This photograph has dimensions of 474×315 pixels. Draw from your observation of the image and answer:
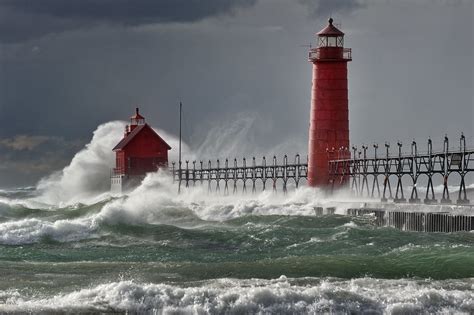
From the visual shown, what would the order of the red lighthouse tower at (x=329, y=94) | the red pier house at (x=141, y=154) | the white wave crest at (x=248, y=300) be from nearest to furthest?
the white wave crest at (x=248, y=300) < the red lighthouse tower at (x=329, y=94) < the red pier house at (x=141, y=154)

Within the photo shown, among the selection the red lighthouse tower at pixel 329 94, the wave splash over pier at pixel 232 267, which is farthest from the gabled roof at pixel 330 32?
the wave splash over pier at pixel 232 267

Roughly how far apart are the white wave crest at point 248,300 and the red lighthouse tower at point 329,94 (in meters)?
25.6

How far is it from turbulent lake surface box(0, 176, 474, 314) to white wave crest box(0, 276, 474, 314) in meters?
0.02

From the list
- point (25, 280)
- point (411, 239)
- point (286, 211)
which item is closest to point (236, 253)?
point (411, 239)

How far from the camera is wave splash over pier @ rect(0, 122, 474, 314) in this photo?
52.2 ft

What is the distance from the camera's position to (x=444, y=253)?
71.2 feet

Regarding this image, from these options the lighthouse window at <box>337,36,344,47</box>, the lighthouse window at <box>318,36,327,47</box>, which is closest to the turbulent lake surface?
the lighthouse window at <box>318,36,327,47</box>

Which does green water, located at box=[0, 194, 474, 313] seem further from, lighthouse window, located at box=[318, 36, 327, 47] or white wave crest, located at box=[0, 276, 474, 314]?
lighthouse window, located at box=[318, 36, 327, 47]

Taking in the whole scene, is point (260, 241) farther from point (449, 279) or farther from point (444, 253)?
point (449, 279)

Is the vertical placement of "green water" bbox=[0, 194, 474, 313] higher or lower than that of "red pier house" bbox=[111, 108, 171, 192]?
lower

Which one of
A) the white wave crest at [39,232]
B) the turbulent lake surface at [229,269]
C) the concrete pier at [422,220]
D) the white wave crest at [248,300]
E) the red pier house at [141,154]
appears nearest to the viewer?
the white wave crest at [248,300]

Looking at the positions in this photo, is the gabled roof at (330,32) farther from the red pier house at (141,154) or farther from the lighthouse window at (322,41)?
the red pier house at (141,154)

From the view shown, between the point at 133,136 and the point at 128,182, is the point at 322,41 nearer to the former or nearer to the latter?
the point at 128,182

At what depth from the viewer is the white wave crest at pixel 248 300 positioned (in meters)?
15.7
